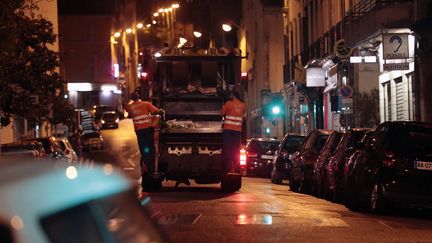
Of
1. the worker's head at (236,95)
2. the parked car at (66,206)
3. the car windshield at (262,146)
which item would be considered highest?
the worker's head at (236,95)

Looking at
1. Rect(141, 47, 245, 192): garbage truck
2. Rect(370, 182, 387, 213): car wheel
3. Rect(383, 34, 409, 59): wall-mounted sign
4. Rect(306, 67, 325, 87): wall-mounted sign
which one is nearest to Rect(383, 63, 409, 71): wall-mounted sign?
Rect(383, 34, 409, 59): wall-mounted sign

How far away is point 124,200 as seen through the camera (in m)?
3.90

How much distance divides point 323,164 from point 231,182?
7.31 ft

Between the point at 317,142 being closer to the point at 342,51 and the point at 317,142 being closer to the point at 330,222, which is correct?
the point at 330,222

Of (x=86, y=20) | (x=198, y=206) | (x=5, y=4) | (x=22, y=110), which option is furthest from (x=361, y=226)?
(x=86, y=20)

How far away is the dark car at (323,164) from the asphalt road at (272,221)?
2082 mm

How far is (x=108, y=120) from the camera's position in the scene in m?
66.2

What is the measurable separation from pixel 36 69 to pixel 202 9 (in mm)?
57353

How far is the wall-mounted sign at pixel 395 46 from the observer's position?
89.0 feet

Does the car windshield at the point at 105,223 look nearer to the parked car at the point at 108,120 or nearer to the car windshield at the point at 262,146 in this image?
the car windshield at the point at 262,146

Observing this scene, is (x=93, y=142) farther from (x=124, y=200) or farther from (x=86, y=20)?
(x=124, y=200)

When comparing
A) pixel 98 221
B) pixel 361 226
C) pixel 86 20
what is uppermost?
pixel 86 20

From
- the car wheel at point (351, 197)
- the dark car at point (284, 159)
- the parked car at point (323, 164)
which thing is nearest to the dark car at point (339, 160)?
the parked car at point (323, 164)

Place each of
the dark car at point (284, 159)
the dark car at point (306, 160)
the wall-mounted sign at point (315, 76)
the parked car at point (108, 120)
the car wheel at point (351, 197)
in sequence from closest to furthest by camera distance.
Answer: the car wheel at point (351, 197) → the dark car at point (306, 160) → the dark car at point (284, 159) → the wall-mounted sign at point (315, 76) → the parked car at point (108, 120)
